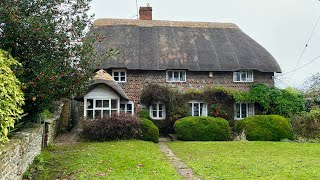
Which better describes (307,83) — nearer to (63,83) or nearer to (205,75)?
(205,75)

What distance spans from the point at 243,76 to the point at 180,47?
18.1 ft

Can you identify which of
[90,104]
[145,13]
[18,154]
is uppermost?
[145,13]

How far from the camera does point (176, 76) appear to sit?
26375mm

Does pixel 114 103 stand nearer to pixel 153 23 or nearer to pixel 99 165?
pixel 153 23

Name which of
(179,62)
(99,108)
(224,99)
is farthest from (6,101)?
(224,99)

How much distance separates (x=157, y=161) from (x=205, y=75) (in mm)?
14744

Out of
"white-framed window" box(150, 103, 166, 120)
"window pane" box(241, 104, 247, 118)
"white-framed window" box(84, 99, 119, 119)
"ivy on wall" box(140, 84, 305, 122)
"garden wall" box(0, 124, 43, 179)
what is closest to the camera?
"garden wall" box(0, 124, 43, 179)

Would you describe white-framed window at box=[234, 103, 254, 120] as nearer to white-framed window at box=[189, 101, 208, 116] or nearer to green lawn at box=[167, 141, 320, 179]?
white-framed window at box=[189, 101, 208, 116]

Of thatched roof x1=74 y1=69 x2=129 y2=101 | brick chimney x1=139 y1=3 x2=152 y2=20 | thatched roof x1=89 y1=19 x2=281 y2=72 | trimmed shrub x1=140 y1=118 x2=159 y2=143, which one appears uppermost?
brick chimney x1=139 y1=3 x2=152 y2=20

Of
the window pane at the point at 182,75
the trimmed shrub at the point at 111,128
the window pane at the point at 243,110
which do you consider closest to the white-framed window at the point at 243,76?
the window pane at the point at 243,110

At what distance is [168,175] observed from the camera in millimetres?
10305

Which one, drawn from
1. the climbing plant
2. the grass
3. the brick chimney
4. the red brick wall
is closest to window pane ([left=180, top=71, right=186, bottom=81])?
the red brick wall

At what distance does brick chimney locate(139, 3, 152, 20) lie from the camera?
31.5 metres

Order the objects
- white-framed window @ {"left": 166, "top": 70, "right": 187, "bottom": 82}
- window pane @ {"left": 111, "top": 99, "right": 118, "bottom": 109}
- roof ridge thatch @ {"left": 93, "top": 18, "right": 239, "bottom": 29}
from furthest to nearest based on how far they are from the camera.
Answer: roof ridge thatch @ {"left": 93, "top": 18, "right": 239, "bottom": 29} < white-framed window @ {"left": 166, "top": 70, "right": 187, "bottom": 82} < window pane @ {"left": 111, "top": 99, "right": 118, "bottom": 109}
